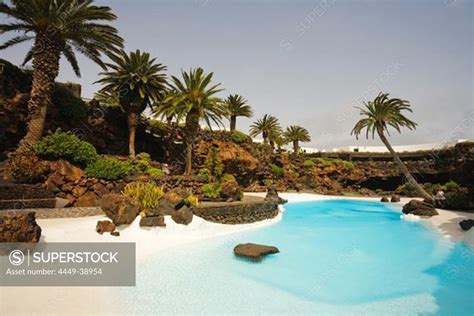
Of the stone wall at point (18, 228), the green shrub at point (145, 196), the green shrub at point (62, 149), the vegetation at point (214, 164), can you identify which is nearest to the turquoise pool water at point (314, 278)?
the green shrub at point (145, 196)

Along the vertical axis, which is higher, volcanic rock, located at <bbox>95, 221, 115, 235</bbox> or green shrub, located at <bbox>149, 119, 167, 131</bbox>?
green shrub, located at <bbox>149, 119, 167, 131</bbox>

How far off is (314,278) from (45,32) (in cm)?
2153

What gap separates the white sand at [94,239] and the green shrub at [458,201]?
5.27 feet

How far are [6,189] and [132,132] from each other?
45.3 ft

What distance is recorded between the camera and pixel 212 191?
19.0 metres

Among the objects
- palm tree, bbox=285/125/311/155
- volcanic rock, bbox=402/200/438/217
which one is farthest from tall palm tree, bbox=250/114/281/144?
volcanic rock, bbox=402/200/438/217

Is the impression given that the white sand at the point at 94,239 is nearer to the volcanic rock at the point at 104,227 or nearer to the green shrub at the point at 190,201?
the volcanic rock at the point at 104,227

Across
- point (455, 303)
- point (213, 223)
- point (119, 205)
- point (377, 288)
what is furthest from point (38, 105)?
point (455, 303)

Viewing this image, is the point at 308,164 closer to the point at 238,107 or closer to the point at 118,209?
the point at 238,107

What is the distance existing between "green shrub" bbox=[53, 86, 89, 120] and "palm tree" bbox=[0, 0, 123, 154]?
3961 mm

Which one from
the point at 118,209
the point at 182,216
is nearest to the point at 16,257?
the point at 118,209

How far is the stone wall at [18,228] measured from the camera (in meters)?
7.75

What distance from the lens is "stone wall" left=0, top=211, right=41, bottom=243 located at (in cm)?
775

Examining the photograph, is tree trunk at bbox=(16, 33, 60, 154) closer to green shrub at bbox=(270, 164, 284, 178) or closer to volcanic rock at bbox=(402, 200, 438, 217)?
volcanic rock at bbox=(402, 200, 438, 217)
